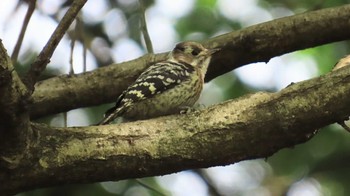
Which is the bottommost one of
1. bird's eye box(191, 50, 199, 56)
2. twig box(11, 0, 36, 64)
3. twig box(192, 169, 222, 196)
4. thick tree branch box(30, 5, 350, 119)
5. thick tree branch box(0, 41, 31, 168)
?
thick tree branch box(0, 41, 31, 168)

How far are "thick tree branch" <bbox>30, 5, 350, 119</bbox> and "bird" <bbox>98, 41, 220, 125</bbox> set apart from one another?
0.43ft

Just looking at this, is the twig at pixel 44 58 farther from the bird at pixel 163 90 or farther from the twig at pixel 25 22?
the bird at pixel 163 90

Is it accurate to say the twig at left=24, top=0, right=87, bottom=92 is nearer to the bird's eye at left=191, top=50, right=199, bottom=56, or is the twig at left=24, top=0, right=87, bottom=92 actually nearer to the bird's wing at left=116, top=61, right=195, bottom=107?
the bird's wing at left=116, top=61, right=195, bottom=107

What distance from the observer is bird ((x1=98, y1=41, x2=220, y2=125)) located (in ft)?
13.4

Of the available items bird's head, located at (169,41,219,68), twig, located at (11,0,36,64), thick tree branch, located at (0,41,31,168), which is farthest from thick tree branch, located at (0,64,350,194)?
bird's head, located at (169,41,219,68)

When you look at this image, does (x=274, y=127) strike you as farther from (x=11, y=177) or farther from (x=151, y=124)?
(x=11, y=177)

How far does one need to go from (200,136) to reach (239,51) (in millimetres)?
1410

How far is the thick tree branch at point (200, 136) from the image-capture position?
2877mm

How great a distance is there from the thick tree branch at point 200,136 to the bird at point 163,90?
816 millimetres

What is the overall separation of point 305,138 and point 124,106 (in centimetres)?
127

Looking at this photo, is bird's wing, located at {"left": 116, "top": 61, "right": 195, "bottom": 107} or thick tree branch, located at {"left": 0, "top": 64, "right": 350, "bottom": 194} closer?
thick tree branch, located at {"left": 0, "top": 64, "right": 350, "bottom": 194}

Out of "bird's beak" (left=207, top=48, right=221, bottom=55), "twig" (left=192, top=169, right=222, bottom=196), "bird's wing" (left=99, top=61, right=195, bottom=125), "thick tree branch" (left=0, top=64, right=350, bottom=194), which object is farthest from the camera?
"twig" (left=192, top=169, right=222, bottom=196)

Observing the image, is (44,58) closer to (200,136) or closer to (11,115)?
(11,115)

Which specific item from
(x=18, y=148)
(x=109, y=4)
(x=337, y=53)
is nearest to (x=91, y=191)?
(x=18, y=148)
